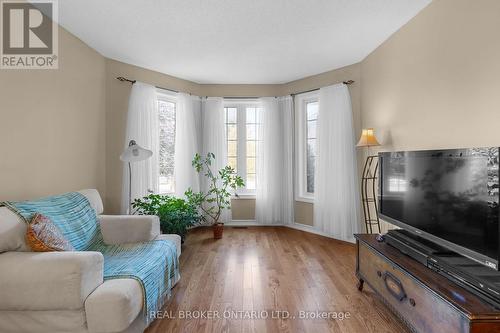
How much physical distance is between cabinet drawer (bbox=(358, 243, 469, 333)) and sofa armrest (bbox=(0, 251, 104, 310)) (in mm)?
1969

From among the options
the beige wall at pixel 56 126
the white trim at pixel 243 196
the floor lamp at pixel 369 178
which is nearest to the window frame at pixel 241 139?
the white trim at pixel 243 196

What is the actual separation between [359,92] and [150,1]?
9.39 feet

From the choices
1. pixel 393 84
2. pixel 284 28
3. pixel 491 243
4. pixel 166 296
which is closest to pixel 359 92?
pixel 393 84

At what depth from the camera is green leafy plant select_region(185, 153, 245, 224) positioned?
4230 millimetres

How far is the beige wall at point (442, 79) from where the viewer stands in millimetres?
1794

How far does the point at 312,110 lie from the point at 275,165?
113 cm

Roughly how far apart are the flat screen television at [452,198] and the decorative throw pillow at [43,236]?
8.14 ft

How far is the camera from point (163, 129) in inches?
165

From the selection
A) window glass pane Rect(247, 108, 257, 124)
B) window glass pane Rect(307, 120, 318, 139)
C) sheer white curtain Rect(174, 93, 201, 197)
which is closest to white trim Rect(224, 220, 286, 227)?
sheer white curtain Rect(174, 93, 201, 197)

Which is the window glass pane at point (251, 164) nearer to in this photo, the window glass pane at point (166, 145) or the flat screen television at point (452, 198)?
the window glass pane at point (166, 145)

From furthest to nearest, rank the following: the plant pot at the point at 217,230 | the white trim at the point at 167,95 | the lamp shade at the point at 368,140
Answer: the white trim at the point at 167,95 → the plant pot at the point at 217,230 → the lamp shade at the point at 368,140

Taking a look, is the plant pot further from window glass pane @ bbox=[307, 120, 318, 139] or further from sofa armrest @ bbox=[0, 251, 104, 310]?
sofa armrest @ bbox=[0, 251, 104, 310]

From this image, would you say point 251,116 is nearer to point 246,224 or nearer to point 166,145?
point 166,145

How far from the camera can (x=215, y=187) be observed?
4.38 m
